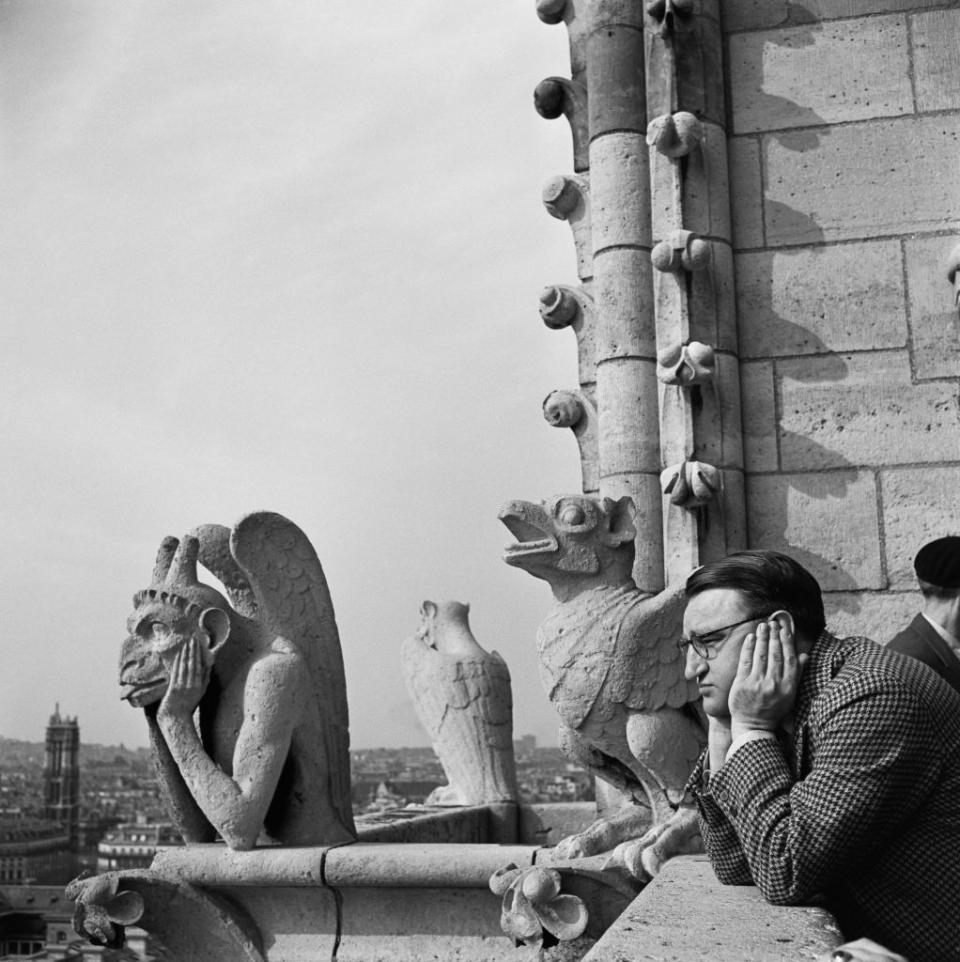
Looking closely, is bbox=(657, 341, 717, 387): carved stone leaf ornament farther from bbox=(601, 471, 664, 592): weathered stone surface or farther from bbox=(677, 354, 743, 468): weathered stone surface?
bbox=(601, 471, 664, 592): weathered stone surface

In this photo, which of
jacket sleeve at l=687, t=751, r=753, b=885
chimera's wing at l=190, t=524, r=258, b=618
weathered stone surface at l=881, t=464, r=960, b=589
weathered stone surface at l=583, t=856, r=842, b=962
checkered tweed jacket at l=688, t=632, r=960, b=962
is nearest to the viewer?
weathered stone surface at l=583, t=856, r=842, b=962

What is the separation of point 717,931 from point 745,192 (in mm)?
3838

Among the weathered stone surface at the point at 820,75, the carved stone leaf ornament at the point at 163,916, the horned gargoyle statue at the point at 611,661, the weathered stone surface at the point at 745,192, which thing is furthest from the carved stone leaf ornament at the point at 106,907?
the weathered stone surface at the point at 820,75

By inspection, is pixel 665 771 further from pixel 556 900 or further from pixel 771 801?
pixel 771 801

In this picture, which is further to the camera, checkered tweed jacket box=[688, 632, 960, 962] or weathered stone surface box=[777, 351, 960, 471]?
weathered stone surface box=[777, 351, 960, 471]

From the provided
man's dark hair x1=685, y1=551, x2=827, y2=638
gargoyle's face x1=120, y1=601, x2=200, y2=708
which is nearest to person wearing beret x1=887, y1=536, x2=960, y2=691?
man's dark hair x1=685, y1=551, x2=827, y2=638

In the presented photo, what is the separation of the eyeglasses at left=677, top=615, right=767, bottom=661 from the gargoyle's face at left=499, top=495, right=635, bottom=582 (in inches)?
84.7

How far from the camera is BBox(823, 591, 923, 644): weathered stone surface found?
195 inches

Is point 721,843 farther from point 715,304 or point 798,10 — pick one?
point 798,10

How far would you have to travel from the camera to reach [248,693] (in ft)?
15.1

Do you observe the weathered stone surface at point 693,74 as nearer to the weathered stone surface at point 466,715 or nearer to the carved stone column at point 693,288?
the carved stone column at point 693,288

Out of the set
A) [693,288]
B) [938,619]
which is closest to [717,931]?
[938,619]

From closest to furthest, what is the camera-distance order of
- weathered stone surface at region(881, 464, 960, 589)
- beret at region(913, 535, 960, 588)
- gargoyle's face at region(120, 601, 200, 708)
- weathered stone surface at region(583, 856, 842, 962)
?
1. weathered stone surface at region(583, 856, 842, 962)
2. beret at region(913, 535, 960, 588)
3. gargoyle's face at region(120, 601, 200, 708)
4. weathered stone surface at region(881, 464, 960, 589)

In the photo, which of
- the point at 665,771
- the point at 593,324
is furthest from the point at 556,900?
the point at 593,324
